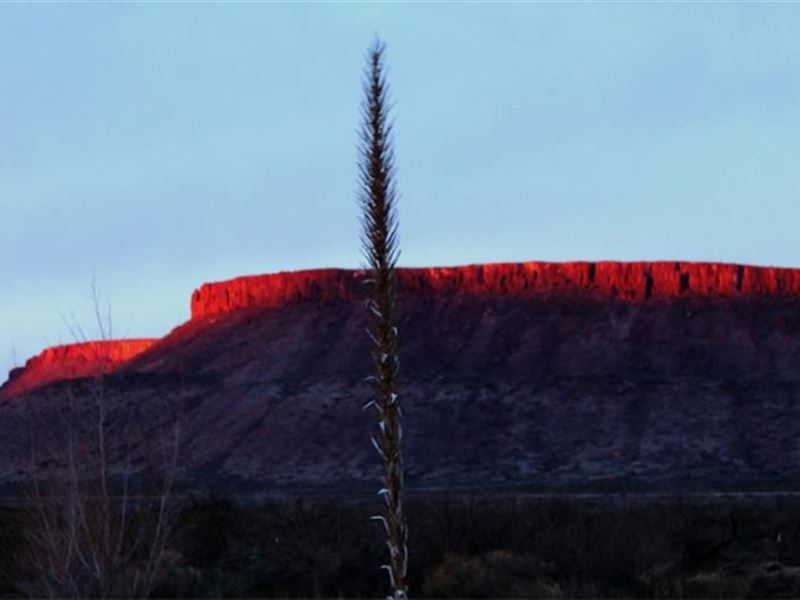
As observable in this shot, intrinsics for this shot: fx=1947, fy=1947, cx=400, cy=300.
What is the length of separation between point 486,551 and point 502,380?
5854cm

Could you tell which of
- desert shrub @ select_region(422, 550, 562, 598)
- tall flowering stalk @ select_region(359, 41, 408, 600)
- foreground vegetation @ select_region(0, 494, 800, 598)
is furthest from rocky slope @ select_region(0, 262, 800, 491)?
tall flowering stalk @ select_region(359, 41, 408, 600)

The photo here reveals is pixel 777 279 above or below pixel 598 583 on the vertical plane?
above

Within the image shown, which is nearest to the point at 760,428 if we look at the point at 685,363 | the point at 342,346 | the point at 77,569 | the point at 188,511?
the point at 685,363

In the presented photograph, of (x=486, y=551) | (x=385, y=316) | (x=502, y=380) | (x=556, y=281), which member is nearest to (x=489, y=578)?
(x=486, y=551)

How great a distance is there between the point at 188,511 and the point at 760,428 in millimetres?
49245

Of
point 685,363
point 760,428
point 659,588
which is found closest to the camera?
point 659,588

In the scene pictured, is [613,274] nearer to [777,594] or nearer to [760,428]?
[760,428]

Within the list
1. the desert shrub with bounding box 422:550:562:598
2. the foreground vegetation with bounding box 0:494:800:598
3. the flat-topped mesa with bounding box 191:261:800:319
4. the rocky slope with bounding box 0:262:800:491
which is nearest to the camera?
the desert shrub with bounding box 422:550:562:598

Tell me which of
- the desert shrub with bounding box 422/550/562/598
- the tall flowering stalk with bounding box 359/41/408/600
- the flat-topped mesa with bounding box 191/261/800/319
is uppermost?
the flat-topped mesa with bounding box 191/261/800/319

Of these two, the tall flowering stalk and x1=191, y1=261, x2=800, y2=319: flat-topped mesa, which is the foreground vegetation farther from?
x1=191, y1=261, x2=800, y2=319: flat-topped mesa

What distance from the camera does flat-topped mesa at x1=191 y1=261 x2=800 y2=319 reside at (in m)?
102

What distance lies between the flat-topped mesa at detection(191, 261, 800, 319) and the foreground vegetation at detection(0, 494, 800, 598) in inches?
2295

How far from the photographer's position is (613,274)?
102938 mm

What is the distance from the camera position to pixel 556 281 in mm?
103938
